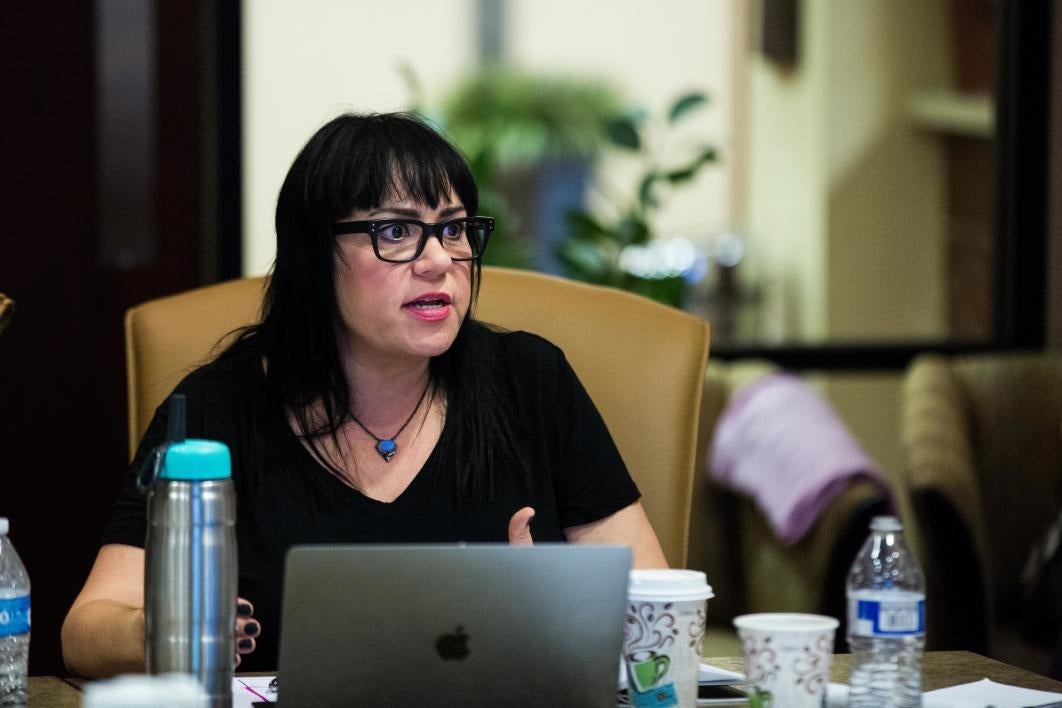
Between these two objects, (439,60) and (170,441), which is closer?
(170,441)

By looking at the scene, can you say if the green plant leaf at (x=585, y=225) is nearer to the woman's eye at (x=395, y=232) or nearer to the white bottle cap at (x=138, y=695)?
the woman's eye at (x=395, y=232)

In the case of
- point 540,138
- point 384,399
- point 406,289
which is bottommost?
point 384,399

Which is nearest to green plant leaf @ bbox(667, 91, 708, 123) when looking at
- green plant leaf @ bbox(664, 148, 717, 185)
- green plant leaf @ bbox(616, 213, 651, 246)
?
green plant leaf @ bbox(664, 148, 717, 185)

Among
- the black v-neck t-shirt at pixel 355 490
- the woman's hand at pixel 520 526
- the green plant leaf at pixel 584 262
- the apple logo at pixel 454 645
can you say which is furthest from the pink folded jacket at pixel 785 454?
the apple logo at pixel 454 645

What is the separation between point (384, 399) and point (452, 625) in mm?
663

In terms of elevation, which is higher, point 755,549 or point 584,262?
point 584,262

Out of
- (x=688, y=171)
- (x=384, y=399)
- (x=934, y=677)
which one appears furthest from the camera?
(x=688, y=171)

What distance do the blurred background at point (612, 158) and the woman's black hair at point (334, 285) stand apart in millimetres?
1203

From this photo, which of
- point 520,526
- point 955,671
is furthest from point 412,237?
point 955,671

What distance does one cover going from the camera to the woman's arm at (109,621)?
1332 mm

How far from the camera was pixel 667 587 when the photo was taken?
113 cm

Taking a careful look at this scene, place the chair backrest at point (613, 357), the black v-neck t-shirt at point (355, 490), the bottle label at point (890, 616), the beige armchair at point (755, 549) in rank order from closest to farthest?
the bottle label at point (890, 616), the black v-neck t-shirt at point (355, 490), the chair backrest at point (613, 357), the beige armchair at point (755, 549)

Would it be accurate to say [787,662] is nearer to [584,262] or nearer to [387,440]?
[387,440]

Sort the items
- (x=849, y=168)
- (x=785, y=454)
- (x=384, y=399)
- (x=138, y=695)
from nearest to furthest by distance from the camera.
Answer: (x=138, y=695)
(x=384, y=399)
(x=785, y=454)
(x=849, y=168)
